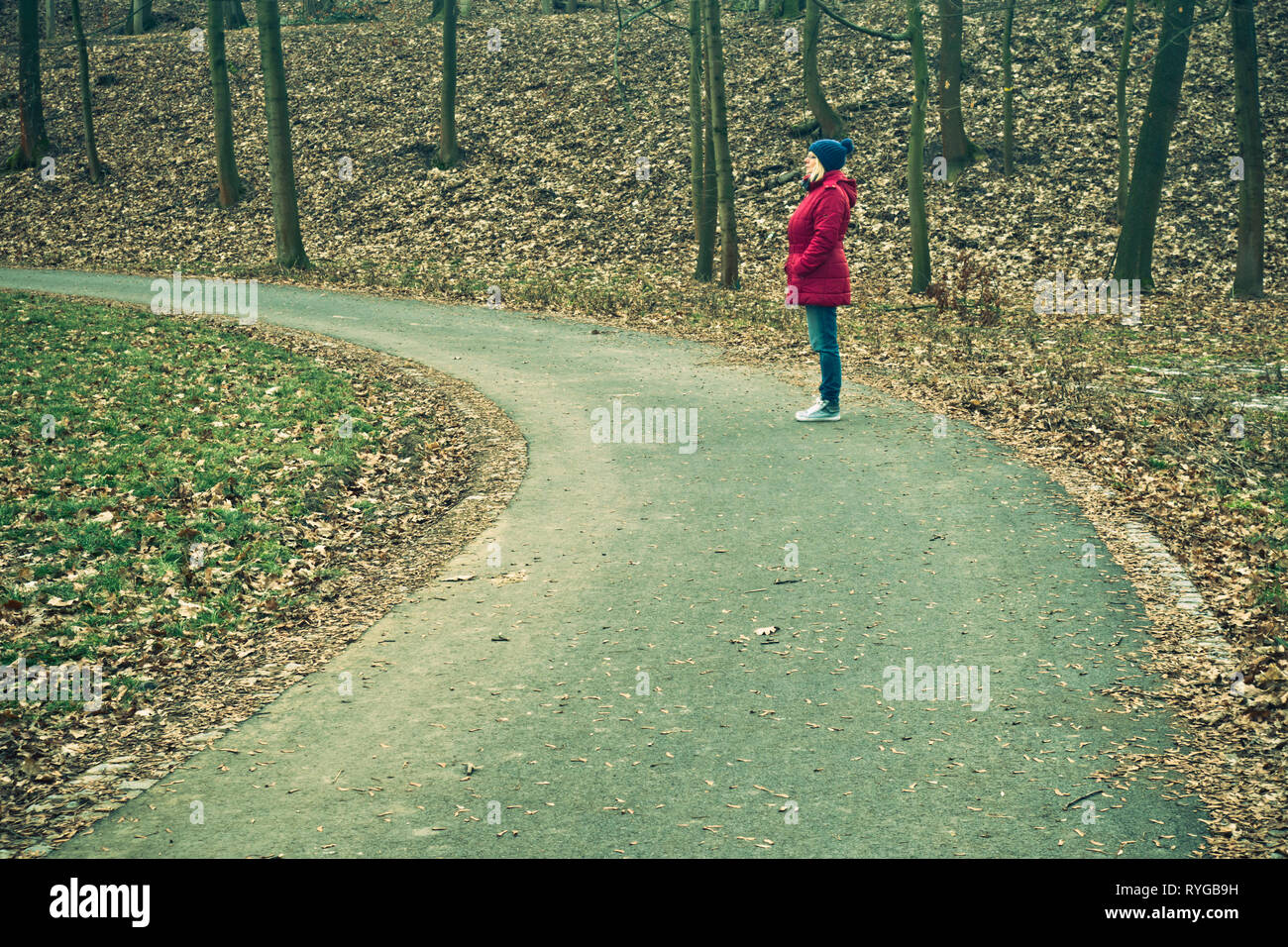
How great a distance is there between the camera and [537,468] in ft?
29.9

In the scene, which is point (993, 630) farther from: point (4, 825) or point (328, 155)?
point (328, 155)

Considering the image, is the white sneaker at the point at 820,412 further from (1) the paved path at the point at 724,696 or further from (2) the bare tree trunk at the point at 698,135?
(2) the bare tree trunk at the point at 698,135

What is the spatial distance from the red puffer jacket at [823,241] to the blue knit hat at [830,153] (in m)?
0.09

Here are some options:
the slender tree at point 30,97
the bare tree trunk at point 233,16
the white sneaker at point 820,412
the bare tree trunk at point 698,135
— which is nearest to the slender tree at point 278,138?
the bare tree trunk at point 698,135

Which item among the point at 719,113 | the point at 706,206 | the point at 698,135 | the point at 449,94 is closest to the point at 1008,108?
the point at 698,135

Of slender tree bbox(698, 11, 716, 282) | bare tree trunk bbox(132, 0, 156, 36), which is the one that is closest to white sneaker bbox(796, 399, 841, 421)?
slender tree bbox(698, 11, 716, 282)

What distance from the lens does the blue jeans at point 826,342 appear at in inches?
399

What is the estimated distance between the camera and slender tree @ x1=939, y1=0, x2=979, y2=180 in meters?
22.0

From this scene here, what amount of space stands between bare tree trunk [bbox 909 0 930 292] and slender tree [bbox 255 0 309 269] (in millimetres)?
11852

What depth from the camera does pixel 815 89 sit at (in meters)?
24.7

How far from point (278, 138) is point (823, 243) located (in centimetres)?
1419

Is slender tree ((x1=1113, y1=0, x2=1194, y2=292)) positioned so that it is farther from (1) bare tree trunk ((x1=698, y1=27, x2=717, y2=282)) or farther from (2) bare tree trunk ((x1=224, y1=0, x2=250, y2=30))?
(2) bare tree trunk ((x1=224, y1=0, x2=250, y2=30))

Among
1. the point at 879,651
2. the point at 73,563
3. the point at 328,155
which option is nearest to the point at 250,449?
the point at 73,563

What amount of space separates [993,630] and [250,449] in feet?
22.5
